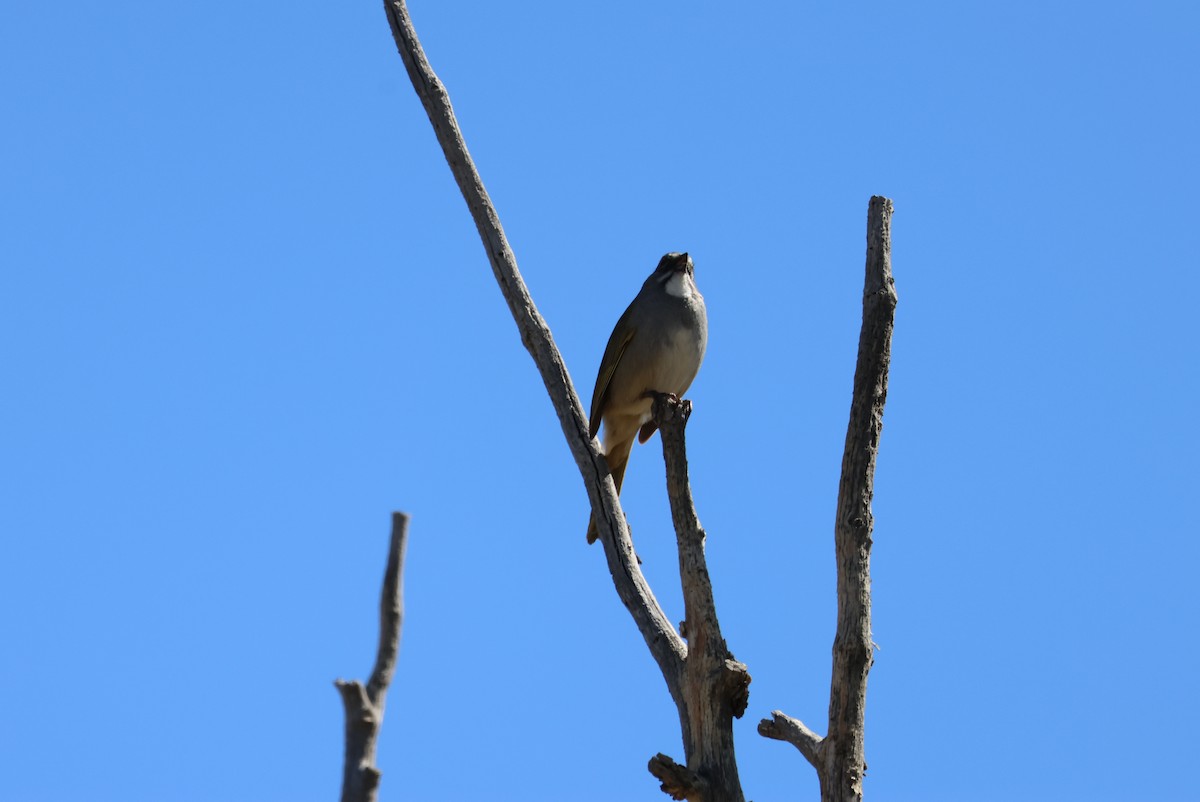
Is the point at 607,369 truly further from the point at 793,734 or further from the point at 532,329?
the point at 793,734

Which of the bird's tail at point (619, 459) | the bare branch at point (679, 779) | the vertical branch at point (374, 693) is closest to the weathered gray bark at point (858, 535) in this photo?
the bare branch at point (679, 779)

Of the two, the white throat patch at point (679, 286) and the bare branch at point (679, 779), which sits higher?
the white throat patch at point (679, 286)

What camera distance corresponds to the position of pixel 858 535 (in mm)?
5996

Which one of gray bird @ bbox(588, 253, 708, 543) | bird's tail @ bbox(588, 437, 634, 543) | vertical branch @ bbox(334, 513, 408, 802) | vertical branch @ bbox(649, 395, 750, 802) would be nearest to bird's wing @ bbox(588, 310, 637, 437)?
gray bird @ bbox(588, 253, 708, 543)

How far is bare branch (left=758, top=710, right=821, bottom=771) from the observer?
20.4ft

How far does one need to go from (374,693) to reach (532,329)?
14.5ft

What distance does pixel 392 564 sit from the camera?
2.65 meters

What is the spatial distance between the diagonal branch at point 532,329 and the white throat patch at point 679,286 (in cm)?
153

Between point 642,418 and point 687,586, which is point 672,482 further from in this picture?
point 642,418

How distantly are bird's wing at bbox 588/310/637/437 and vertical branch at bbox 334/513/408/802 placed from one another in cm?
560

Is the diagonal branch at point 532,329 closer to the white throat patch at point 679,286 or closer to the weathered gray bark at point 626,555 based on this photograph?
the weathered gray bark at point 626,555

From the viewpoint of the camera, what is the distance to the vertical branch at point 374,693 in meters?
2.58

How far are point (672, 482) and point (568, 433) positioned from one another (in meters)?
0.70

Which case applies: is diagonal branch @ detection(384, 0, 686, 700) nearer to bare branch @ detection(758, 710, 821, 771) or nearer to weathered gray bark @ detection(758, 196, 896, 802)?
bare branch @ detection(758, 710, 821, 771)
